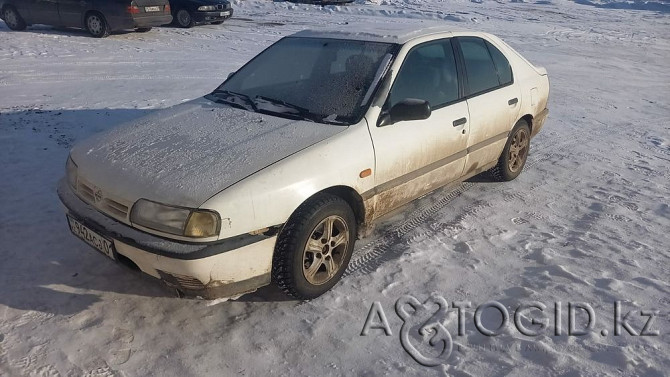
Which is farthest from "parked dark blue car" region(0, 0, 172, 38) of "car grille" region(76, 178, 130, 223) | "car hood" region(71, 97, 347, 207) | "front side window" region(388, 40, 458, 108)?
"car grille" region(76, 178, 130, 223)

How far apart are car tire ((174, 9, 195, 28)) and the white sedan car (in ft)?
36.5

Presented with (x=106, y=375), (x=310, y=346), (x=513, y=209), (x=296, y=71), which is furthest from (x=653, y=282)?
(x=106, y=375)

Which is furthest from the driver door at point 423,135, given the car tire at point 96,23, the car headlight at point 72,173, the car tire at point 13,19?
the car tire at point 13,19

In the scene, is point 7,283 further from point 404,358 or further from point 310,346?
point 404,358

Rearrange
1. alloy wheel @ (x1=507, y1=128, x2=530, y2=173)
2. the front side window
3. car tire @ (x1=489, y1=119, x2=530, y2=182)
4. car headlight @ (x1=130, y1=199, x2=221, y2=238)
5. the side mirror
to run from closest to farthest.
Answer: car headlight @ (x1=130, y1=199, x2=221, y2=238) → the side mirror → the front side window → car tire @ (x1=489, y1=119, x2=530, y2=182) → alloy wheel @ (x1=507, y1=128, x2=530, y2=173)

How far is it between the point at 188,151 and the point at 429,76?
192 centimetres

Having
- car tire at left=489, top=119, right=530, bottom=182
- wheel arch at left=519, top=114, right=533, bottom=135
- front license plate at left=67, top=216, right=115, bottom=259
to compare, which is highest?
wheel arch at left=519, top=114, right=533, bottom=135

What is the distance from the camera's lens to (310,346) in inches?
110

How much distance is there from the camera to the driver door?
3496mm

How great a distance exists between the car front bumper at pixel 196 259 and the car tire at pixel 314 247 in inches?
3.7

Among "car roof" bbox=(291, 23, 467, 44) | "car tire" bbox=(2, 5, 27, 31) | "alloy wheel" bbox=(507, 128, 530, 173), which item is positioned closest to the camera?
"car roof" bbox=(291, 23, 467, 44)

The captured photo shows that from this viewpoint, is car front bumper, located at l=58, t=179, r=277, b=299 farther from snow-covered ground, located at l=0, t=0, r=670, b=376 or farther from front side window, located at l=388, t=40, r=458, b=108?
front side window, located at l=388, t=40, r=458, b=108

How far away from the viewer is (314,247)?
3105 mm

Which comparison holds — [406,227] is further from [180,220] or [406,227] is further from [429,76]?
[180,220]
